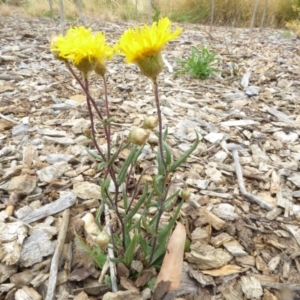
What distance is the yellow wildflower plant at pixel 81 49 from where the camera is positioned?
655 millimetres

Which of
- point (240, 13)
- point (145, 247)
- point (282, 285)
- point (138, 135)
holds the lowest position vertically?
point (240, 13)

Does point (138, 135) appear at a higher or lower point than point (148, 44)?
lower

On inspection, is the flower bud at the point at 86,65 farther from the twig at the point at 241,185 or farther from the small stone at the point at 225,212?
the twig at the point at 241,185

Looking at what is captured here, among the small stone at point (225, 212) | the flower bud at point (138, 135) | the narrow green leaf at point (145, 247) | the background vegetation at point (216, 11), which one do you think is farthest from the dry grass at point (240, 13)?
the flower bud at point (138, 135)

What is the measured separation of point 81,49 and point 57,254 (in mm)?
549

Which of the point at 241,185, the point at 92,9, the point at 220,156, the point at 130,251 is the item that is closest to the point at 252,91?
the point at 220,156

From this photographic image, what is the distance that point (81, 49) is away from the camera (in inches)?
25.7

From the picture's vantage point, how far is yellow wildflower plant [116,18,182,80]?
0.63 m

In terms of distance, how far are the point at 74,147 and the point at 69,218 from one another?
1.39ft

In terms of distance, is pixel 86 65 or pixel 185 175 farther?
pixel 185 175

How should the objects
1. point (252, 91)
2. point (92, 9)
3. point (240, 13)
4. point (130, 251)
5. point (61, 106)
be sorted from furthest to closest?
point (92, 9)
point (240, 13)
point (252, 91)
point (61, 106)
point (130, 251)

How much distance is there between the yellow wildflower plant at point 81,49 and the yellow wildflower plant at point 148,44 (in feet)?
0.16

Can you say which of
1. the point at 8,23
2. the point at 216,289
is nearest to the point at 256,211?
the point at 216,289

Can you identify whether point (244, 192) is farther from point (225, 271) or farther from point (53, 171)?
point (53, 171)
